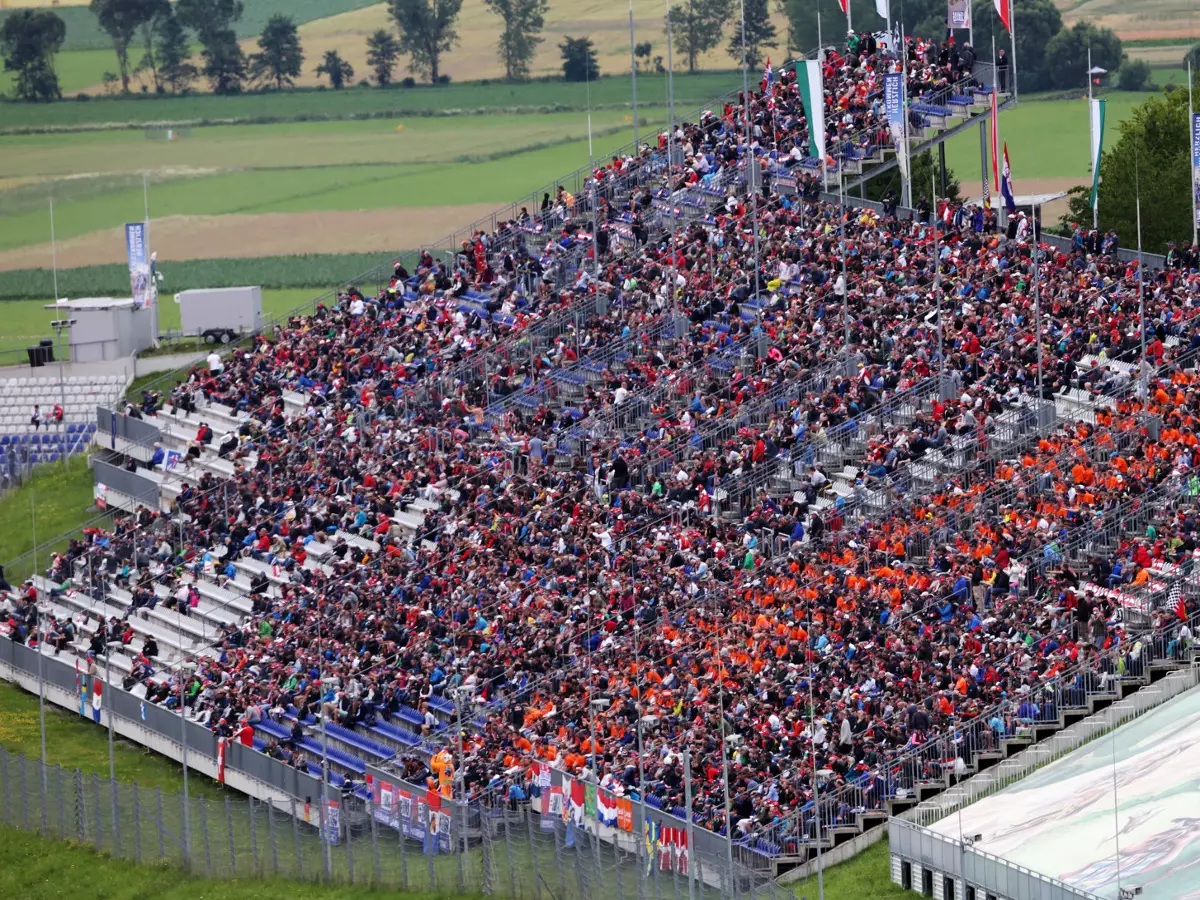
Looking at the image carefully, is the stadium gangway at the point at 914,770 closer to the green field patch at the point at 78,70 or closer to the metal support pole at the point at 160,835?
the metal support pole at the point at 160,835

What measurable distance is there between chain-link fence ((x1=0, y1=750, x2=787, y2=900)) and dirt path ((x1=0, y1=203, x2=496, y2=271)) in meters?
60.8

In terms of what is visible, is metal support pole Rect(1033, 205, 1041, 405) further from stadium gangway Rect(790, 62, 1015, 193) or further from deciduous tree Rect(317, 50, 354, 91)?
deciduous tree Rect(317, 50, 354, 91)

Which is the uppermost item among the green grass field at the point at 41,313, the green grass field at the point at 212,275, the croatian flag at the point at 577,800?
the green grass field at the point at 212,275

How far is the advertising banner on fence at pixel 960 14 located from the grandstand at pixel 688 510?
123 cm

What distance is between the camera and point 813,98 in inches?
2746

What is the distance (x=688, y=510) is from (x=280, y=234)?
59.5m

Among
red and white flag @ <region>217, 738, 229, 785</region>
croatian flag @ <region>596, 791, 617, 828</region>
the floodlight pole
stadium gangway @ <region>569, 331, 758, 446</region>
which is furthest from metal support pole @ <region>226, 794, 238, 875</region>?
stadium gangway @ <region>569, 331, 758, 446</region>

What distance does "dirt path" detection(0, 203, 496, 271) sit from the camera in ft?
379

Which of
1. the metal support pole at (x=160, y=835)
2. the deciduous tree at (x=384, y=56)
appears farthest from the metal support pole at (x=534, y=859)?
the deciduous tree at (x=384, y=56)

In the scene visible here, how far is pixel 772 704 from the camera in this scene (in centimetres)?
5275

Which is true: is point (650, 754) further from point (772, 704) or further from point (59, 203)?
point (59, 203)

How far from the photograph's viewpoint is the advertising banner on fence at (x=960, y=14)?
242ft

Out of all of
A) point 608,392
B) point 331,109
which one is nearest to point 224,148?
point 331,109

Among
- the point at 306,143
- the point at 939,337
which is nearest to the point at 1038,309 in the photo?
the point at 939,337
